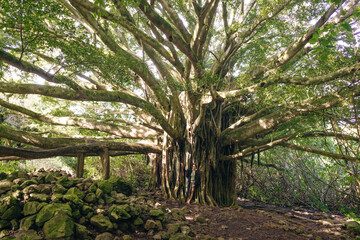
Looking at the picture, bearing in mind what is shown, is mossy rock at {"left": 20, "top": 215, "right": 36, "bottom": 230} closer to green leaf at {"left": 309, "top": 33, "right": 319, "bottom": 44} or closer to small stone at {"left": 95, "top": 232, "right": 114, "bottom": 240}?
small stone at {"left": 95, "top": 232, "right": 114, "bottom": 240}

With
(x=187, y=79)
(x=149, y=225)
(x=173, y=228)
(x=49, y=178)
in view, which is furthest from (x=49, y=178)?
(x=187, y=79)

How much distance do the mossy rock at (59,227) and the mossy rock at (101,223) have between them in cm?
33

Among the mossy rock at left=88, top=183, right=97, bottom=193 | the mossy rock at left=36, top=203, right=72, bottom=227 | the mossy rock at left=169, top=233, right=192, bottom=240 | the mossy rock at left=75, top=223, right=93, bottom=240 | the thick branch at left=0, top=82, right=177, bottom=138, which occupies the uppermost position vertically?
the thick branch at left=0, top=82, right=177, bottom=138

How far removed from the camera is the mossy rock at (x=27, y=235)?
202 centimetres

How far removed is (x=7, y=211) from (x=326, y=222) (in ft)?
16.6

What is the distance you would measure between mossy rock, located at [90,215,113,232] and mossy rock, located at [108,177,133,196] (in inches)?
52.2

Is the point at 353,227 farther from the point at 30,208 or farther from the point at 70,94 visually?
the point at 70,94

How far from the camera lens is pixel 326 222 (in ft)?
13.8

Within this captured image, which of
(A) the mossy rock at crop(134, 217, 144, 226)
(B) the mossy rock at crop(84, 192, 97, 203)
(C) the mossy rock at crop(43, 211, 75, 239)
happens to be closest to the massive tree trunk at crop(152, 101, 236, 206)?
(A) the mossy rock at crop(134, 217, 144, 226)

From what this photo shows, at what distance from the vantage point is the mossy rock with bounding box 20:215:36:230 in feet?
7.33

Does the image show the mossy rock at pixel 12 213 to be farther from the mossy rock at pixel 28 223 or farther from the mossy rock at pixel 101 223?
the mossy rock at pixel 101 223

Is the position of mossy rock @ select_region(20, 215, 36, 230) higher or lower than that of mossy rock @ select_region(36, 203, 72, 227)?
lower

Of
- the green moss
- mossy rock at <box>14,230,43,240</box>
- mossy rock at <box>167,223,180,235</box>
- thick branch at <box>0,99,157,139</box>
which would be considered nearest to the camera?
mossy rock at <box>14,230,43,240</box>

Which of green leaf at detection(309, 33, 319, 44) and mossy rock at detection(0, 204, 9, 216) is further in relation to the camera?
mossy rock at detection(0, 204, 9, 216)
